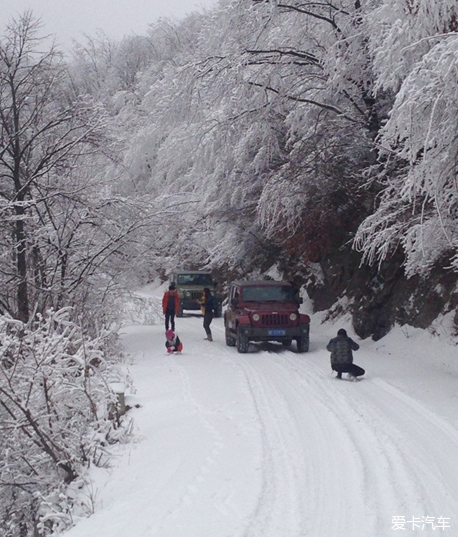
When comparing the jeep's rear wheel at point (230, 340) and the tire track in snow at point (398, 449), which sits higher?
the tire track in snow at point (398, 449)

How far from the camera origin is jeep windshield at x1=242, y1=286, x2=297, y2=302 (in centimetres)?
1712

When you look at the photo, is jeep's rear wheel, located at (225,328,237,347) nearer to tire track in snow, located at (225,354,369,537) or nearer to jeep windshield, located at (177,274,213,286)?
tire track in snow, located at (225,354,369,537)

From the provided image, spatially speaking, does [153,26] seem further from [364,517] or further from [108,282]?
[364,517]

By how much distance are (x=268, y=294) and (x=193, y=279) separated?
12.6m

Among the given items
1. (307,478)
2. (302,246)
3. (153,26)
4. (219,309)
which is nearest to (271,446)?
(307,478)

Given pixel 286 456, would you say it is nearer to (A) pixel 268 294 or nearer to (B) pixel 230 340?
(A) pixel 268 294

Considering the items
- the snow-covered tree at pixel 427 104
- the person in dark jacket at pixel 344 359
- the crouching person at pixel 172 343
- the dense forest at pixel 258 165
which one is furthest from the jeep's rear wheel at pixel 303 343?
the snow-covered tree at pixel 427 104

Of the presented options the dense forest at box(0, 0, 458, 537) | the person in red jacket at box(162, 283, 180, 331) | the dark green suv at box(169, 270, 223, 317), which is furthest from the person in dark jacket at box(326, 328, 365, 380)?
the dark green suv at box(169, 270, 223, 317)

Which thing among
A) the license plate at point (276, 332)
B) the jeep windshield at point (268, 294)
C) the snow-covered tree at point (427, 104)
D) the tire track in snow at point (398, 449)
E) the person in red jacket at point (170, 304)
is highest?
the snow-covered tree at point (427, 104)

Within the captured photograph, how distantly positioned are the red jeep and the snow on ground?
242 cm

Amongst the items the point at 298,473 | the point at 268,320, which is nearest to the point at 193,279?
the point at 268,320

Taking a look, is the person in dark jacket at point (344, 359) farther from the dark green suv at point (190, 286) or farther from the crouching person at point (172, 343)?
the dark green suv at point (190, 286)

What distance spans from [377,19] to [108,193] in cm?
857

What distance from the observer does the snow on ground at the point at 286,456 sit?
550cm
